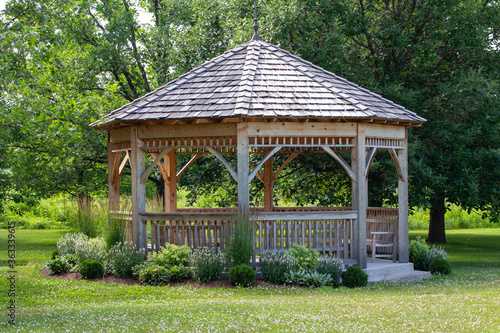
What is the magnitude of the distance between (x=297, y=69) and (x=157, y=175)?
29.1 ft

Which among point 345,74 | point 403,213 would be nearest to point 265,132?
point 403,213

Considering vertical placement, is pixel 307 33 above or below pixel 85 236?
above

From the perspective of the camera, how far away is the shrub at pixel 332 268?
10.3 meters

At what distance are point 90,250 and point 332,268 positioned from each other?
4.93 metres

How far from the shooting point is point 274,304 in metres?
8.00

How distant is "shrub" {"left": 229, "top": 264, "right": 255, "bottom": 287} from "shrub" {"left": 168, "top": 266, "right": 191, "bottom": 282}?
0.96m

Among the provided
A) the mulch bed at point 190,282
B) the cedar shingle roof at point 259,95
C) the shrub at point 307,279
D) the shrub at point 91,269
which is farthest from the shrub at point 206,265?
the cedar shingle roof at point 259,95

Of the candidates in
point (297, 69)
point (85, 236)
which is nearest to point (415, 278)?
point (297, 69)

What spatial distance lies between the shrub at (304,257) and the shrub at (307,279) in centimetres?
15

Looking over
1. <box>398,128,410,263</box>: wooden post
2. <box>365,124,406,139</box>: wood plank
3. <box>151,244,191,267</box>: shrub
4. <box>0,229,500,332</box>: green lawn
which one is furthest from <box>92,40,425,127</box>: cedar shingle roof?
<box>0,229,500,332</box>: green lawn

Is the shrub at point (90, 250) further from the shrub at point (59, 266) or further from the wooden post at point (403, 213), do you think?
the wooden post at point (403, 213)

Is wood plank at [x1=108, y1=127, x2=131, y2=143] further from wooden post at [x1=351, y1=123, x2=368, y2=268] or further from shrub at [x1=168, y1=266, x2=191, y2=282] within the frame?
wooden post at [x1=351, y1=123, x2=368, y2=268]

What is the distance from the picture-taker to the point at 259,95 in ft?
35.8

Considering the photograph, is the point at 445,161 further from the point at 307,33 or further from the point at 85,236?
the point at 85,236
